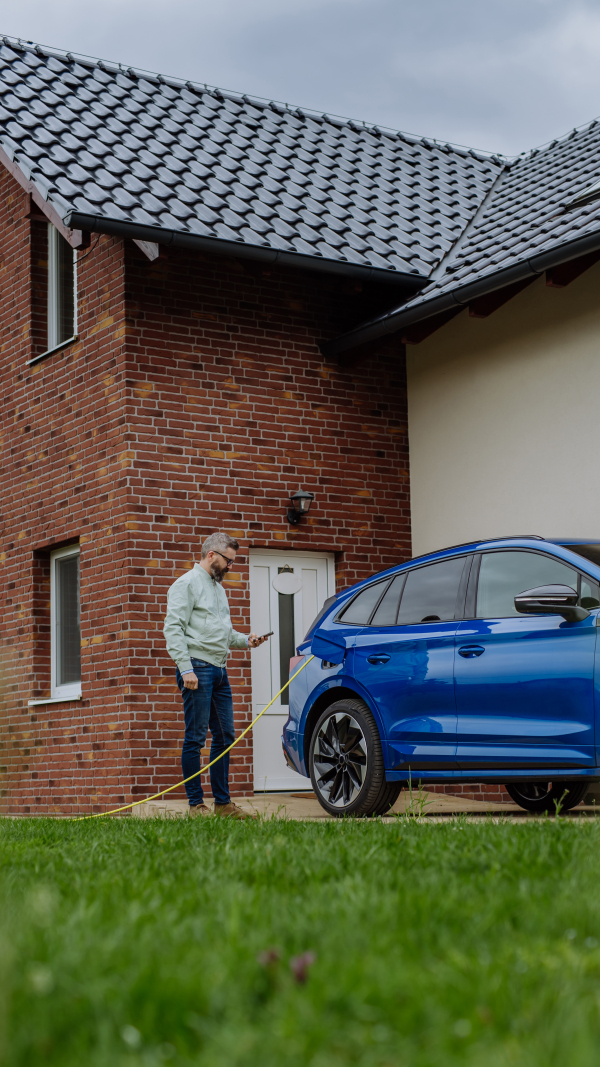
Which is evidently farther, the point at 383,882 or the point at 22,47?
the point at 22,47

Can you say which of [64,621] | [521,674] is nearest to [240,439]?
[64,621]

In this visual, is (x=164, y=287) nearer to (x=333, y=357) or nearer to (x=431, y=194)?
(x=333, y=357)

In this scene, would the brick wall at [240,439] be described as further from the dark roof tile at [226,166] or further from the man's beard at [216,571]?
the man's beard at [216,571]

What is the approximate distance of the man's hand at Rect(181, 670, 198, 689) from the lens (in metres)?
8.38

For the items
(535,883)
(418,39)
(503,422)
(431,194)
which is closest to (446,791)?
(503,422)

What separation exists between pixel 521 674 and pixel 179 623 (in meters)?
2.68

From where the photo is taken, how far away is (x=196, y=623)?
28.5ft

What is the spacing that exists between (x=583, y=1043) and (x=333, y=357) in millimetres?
10795

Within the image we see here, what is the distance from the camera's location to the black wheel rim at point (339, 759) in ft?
26.0

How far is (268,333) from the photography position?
39.3 ft

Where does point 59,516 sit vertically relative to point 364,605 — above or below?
above

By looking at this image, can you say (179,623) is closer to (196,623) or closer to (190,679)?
(196,623)

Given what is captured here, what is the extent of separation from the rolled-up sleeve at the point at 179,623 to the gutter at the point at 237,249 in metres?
3.43

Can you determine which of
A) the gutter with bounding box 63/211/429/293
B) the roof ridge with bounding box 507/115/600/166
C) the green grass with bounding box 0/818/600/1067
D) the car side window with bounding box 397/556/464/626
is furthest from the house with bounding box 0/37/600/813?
the green grass with bounding box 0/818/600/1067
